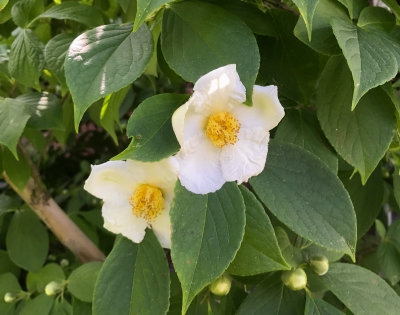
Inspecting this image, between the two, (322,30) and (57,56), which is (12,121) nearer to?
(57,56)

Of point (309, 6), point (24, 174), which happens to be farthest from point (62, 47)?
point (309, 6)

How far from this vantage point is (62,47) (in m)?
0.55

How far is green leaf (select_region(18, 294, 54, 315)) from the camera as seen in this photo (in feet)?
2.07

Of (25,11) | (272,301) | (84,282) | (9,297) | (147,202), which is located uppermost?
(25,11)

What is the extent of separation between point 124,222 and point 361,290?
0.33m

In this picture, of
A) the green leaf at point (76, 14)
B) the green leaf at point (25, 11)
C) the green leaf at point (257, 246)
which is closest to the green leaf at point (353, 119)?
A: the green leaf at point (257, 246)

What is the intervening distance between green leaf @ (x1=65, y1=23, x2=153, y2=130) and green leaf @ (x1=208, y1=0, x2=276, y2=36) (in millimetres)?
97

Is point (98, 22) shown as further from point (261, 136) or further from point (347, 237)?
point (347, 237)

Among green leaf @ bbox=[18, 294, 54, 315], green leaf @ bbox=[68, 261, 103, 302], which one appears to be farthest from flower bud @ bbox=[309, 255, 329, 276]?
green leaf @ bbox=[18, 294, 54, 315]

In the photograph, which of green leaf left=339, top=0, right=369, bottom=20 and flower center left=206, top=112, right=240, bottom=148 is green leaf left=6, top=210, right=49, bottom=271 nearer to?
flower center left=206, top=112, right=240, bottom=148

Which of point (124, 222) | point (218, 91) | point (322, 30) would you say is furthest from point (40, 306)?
point (322, 30)

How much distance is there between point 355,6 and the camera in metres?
0.44

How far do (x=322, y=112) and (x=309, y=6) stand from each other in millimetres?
170

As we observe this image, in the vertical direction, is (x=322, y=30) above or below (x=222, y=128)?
above
